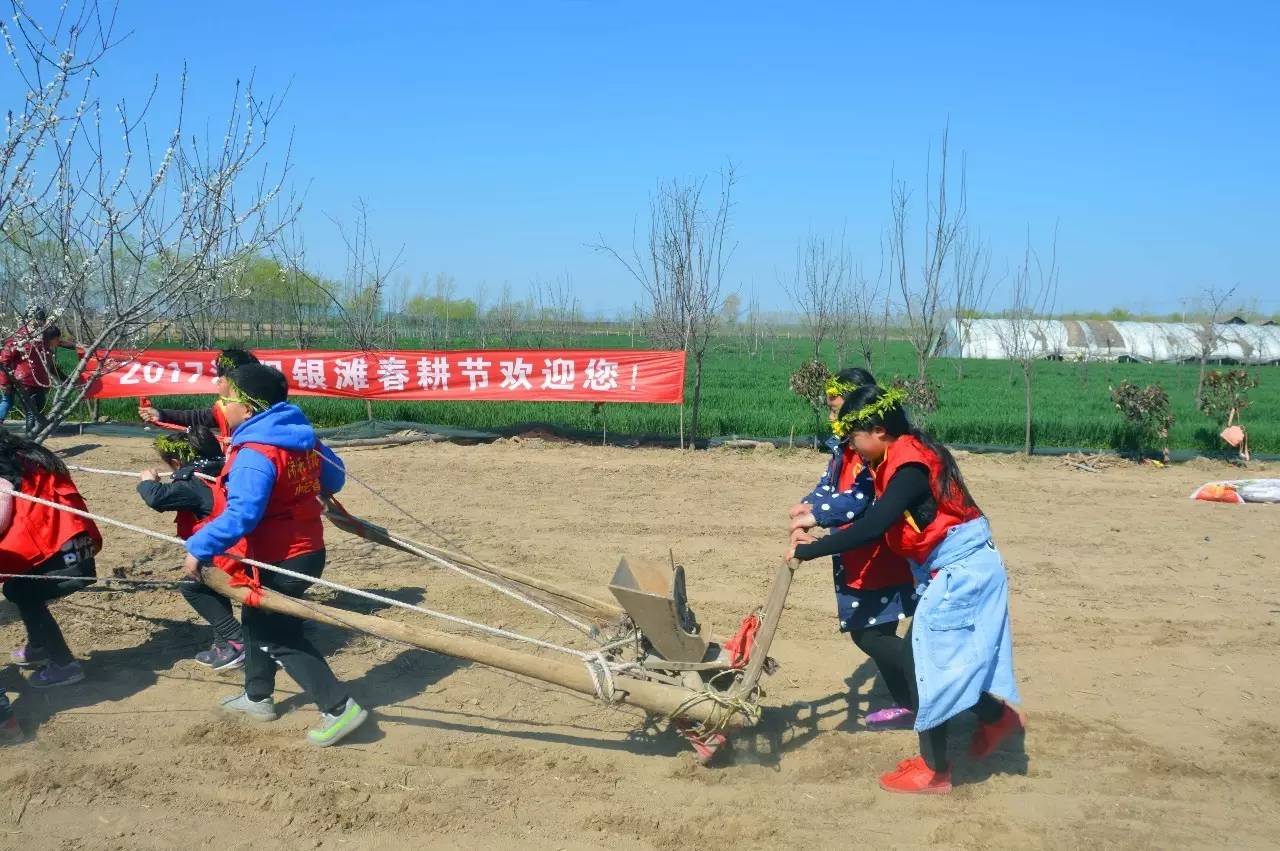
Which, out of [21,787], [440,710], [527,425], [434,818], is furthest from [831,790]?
Result: [527,425]

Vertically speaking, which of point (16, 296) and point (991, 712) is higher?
point (16, 296)

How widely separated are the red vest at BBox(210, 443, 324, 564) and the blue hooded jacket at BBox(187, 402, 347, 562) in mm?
52

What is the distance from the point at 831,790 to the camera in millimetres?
3639

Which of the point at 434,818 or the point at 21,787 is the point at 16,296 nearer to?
the point at 21,787

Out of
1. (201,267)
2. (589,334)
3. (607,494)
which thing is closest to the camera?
(201,267)

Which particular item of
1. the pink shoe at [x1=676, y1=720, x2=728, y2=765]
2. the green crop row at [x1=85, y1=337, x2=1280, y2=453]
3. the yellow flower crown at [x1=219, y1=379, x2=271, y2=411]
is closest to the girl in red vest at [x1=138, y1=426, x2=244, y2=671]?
the yellow flower crown at [x1=219, y1=379, x2=271, y2=411]

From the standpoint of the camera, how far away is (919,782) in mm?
3586

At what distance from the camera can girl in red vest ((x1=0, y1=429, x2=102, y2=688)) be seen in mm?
4078

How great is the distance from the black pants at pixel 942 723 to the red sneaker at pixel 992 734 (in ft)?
0.13

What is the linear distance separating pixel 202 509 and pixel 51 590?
71cm

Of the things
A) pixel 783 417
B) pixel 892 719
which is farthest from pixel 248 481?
pixel 783 417

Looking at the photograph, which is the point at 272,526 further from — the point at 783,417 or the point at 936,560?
the point at 783,417

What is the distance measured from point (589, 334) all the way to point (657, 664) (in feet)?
138

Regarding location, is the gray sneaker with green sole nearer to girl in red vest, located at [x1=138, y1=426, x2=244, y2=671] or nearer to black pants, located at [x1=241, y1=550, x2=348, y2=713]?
black pants, located at [x1=241, y1=550, x2=348, y2=713]
